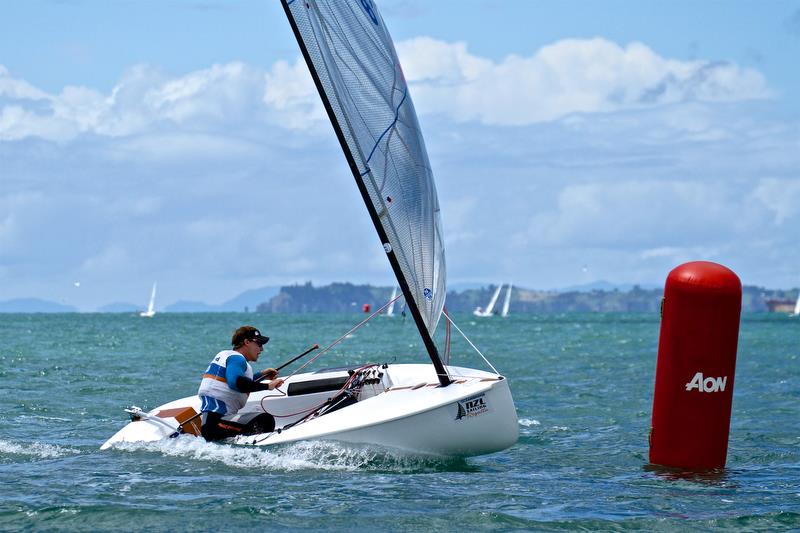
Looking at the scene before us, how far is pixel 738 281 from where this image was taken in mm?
10242

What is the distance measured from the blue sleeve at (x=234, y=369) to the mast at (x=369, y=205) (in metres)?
1.75

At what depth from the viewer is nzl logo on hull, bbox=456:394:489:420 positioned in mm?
10898

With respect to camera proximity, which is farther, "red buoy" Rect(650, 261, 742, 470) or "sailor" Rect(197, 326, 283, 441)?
"sailor" Rect(197, 326, 283, 441)

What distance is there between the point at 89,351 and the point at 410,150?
29294mm

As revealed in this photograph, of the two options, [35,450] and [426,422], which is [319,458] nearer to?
[426,422]

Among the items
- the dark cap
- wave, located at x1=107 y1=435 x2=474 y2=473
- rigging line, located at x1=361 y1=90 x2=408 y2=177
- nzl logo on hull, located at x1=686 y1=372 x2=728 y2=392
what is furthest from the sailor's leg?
nzl logo on hull, located at x1=686 y1=372 x2=728 y2=392

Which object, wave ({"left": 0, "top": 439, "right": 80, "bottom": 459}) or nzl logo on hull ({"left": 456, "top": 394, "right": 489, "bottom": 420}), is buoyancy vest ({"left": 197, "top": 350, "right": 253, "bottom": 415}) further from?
nzl logo on hull ({"left": 456, "top": 394, "right": 489, "bottom": 420})

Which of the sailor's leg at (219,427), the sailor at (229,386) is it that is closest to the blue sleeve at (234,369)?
the sailor at (229,386)

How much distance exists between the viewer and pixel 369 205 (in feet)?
37.2

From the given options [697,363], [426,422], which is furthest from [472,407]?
[697,363]

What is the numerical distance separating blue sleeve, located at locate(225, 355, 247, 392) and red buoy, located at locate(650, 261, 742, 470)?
13.1ft

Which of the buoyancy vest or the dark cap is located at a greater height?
the dark cap

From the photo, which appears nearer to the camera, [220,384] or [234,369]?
[234,369]

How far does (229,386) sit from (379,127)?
2981mm
